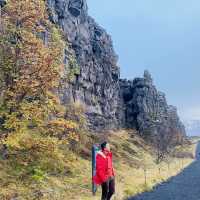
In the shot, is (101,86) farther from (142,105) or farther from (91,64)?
(142,105)

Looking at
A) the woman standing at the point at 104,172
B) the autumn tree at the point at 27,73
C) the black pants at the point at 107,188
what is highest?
the autumn tree at the point at 27,73

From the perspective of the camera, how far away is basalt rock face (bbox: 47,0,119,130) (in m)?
90.6

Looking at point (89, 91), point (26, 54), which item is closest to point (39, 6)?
point (26, 54)

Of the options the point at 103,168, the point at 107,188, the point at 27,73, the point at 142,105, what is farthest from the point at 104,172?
the point at 142,105

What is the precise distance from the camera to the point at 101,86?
116188 mm

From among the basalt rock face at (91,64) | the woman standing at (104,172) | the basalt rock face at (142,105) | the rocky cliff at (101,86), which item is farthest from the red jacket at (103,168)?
the basalt rock face at (142,105)

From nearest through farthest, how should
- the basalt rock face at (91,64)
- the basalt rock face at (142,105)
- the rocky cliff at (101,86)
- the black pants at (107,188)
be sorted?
the black pants at (107,188), the basalt rock face at (91,64), the rocky cliff at (101,86), the basalt rock face at (142,105)

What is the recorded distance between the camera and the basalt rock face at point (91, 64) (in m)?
90.6

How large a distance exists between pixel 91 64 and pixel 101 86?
35.4 ft

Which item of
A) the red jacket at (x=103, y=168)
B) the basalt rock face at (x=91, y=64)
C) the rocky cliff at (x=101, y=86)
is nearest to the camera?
the red jacket at (x=103, y=168)

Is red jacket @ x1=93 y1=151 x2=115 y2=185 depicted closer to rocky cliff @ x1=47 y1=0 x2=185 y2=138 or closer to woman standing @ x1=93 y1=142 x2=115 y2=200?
woman standing @ x1=93 y1=142 x2=115 y2=200

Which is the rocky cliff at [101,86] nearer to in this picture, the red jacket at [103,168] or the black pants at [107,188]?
the black pants at [107,188]

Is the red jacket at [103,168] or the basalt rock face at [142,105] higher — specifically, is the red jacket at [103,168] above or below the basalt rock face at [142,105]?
below

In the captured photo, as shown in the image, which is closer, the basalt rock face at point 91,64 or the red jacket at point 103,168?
the red jacket at point 103,168
